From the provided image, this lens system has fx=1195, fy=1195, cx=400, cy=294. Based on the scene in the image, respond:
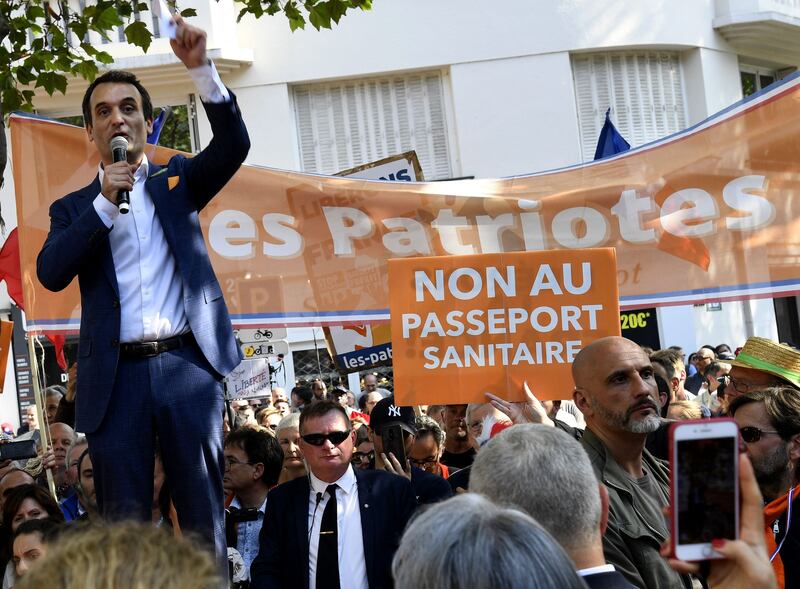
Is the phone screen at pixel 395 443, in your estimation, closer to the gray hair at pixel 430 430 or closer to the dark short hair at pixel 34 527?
the gray hair at pixel 430 430

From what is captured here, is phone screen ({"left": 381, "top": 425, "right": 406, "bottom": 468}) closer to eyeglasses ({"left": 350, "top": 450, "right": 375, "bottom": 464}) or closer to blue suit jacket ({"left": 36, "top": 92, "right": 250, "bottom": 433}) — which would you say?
eyeglasses ({"left": 350, "top": 450, "right": 375, "bottom": 464})

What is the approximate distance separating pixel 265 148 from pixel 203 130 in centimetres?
106

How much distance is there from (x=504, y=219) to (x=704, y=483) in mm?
4985

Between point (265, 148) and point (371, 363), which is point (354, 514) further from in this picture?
point (265, 148)

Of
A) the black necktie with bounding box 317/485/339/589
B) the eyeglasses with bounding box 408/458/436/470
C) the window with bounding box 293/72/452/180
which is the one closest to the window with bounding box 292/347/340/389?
the window with bounding box 293/72/452/180

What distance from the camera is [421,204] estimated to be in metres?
7.41

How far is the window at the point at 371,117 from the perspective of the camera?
20.1 m

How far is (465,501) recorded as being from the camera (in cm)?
235

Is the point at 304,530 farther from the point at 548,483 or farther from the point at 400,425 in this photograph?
the point at 548,483

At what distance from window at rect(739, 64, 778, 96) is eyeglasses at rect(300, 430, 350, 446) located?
17.9 metres

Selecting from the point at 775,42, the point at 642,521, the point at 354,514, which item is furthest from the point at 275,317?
the point at 775,42

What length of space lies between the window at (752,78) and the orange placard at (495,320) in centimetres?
1659

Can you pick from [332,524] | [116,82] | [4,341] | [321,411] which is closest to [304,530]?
[332,524]

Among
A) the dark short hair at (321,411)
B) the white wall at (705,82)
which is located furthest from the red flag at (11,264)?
the white wall at (705,82)
